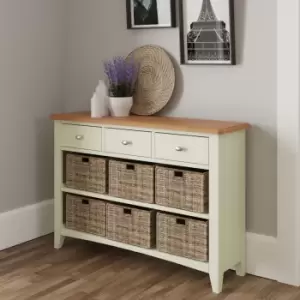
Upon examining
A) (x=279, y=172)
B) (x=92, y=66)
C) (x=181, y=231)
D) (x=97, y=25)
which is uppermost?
(x=97, y=25)

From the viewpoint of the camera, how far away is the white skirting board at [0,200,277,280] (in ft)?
10.5

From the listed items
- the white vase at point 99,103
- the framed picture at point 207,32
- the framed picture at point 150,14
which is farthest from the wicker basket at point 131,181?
the framed picture at point 150,14

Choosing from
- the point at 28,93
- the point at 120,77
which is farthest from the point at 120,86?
the point at 28,93

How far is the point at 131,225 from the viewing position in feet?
10.9

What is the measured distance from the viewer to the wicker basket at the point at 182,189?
3008mm

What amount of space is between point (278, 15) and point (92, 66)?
1.31 metres

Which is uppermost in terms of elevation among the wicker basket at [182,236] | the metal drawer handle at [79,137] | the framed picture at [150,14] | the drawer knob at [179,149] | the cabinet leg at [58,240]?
the framed picture at [150,14]

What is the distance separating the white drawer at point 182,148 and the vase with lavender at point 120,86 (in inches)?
15.6

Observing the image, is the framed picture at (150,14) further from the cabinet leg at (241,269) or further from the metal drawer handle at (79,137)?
the cabinet leg at (241,269)

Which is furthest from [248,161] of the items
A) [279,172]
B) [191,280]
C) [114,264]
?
[114,264]

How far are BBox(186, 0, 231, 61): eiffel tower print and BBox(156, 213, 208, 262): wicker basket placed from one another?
90 centimetres

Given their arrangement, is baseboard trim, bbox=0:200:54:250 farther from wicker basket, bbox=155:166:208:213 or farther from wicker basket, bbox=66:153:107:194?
wicker basket, bbox=155:166:208:213

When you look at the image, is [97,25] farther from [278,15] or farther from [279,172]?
[279,172]

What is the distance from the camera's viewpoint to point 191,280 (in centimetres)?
316
